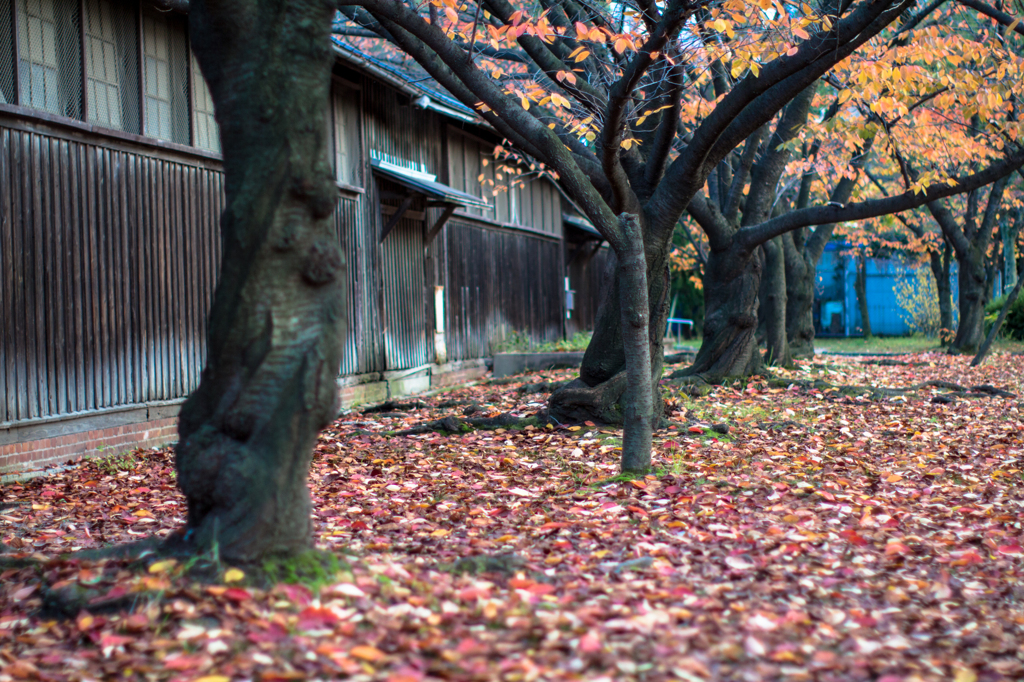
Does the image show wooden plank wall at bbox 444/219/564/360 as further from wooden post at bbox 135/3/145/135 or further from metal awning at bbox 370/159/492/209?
wooden post at bbox 135/3/145/135

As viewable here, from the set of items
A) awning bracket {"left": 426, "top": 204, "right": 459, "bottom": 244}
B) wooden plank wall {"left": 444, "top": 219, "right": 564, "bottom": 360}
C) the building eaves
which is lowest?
wooden plank wall {"left": 444, "top": 219, "right": 564, "bottom": 360}

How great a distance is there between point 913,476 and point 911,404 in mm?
4418

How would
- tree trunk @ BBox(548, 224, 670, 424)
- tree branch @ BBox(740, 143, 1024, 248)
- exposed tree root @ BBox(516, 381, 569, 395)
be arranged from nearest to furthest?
1. tree trunk @ BBox(548, 224, 670, 424)
2. tree branch @ BBox(740, 143, 1024, 248)
3. exposed tree root @ BBox(516, 381, 569, 395)

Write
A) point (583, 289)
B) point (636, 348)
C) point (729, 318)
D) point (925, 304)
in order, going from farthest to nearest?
point (925, 304), point (583, 289), point (729, 318), point (636, 348)

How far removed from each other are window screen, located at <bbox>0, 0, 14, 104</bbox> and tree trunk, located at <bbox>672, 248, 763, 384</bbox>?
8441 millimetres

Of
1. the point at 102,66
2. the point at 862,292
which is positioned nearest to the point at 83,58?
the point at 102,66

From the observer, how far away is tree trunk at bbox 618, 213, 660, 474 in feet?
18.6

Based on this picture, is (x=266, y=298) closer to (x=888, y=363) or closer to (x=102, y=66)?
(x=102, y=66)

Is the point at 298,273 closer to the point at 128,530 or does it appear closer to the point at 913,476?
the point at 128,530

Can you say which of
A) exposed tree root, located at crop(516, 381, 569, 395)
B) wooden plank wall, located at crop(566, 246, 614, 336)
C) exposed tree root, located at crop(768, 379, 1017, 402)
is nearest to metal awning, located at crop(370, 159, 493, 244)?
exposed tree root, located at crop(516, 381, 569, 395)

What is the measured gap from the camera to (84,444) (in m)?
7.36

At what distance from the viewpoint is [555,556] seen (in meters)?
4.02

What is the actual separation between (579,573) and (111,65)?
7.02m

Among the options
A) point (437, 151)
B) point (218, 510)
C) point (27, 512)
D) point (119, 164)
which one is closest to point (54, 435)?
point (27, 512)
